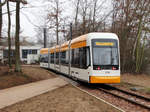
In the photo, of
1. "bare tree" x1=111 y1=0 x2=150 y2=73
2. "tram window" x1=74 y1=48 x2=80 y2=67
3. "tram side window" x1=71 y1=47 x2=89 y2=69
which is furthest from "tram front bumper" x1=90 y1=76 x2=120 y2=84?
"bare tree" x1=111 y1=0 x2=150 y2=73

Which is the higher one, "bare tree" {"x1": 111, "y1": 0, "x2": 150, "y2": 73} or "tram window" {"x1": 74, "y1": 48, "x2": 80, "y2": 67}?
"bare tree" {"x1": 111, "y1": 0, "x2": 150, "y2": 73}

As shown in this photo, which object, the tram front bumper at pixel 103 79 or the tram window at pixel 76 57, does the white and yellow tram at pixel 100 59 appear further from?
the tram window at pixel 76 57

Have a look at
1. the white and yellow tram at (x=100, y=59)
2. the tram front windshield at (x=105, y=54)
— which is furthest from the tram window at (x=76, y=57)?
the tram front windshield at (x=105, y=54)

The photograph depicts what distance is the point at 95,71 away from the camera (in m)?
11.5

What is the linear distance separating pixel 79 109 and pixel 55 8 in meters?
28.1

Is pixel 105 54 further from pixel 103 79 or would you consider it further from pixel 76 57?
pixel 76 57

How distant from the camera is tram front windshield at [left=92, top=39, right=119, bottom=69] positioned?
1173 centimetres

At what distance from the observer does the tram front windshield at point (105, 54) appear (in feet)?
38.5

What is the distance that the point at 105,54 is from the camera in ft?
38.9

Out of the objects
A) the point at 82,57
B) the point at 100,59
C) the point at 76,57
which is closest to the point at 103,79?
the point at 100,59

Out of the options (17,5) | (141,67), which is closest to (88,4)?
(141,67)

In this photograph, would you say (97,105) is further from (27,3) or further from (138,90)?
(27,3)

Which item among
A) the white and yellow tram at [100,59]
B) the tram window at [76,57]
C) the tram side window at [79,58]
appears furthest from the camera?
the tram window at [76,57]

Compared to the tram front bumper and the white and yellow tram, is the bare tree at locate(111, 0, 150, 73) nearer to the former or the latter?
the white and yellow tram
